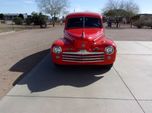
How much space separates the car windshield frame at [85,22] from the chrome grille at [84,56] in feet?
6.17

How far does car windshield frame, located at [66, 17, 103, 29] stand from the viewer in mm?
9242

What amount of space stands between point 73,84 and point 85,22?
3.22m

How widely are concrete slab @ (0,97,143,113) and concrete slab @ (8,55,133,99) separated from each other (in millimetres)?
311

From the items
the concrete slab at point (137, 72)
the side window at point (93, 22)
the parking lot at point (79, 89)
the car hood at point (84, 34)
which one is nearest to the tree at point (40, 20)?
the concrete slab at point (137, 72)

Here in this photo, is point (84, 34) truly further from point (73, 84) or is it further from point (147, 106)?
point (147, 106)

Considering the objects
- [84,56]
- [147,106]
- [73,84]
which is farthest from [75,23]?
[147,106]

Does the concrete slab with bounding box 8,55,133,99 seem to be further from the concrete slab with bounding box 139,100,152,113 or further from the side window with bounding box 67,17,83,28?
the side window with bounding box 67,17,83,28

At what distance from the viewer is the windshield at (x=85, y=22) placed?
364 inches

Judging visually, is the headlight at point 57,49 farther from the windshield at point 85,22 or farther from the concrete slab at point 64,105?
the concrete slab at point 64,105

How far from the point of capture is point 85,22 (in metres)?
9.34

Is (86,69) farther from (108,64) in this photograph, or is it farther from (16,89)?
(16,89)

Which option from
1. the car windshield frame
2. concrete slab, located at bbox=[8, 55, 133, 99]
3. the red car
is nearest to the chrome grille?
the red car

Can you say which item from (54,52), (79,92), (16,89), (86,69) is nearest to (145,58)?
(86,69)

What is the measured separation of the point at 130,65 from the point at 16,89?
4366mm
